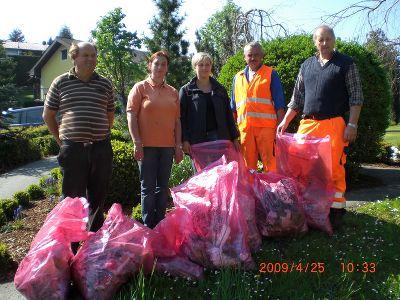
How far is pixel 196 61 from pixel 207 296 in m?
2.17

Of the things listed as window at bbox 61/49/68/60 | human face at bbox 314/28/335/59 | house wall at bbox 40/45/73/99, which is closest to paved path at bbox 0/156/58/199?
human face at bbox 314/28/335/59

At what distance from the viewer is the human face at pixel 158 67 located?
12.1 feet

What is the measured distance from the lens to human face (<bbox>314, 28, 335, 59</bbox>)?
381 centimetres

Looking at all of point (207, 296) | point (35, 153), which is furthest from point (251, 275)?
point (35, 153)

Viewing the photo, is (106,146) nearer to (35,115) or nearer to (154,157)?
(154,157)

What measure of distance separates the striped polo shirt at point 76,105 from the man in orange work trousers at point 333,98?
6.64 ft

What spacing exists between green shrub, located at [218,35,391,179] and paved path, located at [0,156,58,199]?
17.5ft

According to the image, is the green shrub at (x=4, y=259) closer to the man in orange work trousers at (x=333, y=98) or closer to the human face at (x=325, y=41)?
the man in orange work trousers at (x=333, y=98)

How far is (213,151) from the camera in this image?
157 inches

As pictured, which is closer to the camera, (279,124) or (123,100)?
(279,124)

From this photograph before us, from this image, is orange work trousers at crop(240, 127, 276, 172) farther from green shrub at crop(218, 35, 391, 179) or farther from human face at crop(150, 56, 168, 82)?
green shrub at crop(218, 35, 391, 179)

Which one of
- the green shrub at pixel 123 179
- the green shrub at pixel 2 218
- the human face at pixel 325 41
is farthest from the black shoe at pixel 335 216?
the green shrub at pixel 2 218

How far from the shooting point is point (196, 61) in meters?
3.91

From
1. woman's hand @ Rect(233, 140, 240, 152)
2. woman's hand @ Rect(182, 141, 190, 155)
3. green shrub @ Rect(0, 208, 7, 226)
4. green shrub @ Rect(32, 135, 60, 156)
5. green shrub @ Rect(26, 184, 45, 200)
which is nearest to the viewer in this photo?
woman's hand @ Rect(182, 141, 190, 155)
